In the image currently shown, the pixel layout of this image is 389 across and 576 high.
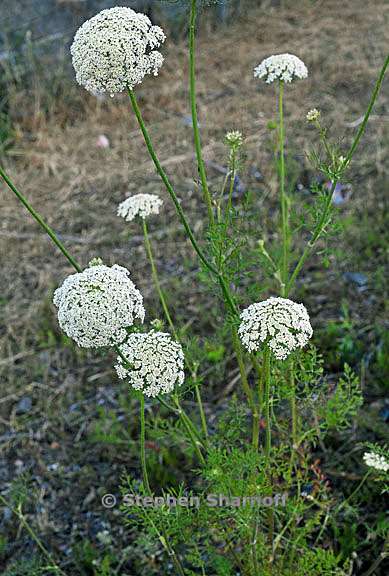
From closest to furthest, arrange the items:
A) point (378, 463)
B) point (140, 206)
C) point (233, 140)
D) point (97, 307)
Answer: point (97, 307), point (233, 140), point (378, 463), point (140, 206)

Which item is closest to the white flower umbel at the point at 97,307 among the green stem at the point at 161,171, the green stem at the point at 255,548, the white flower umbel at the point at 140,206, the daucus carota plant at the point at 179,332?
the daucus carota plant at the point at 179,332

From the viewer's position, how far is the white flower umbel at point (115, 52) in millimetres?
1568

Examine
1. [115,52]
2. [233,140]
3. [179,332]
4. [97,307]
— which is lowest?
[179,332]

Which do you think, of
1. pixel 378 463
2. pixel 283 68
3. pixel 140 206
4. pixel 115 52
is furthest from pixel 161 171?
pixel 378 463

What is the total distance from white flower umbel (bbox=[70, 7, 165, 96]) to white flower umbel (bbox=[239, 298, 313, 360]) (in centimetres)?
62

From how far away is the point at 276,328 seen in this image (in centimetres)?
157

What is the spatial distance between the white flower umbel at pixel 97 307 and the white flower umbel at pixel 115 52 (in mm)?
450

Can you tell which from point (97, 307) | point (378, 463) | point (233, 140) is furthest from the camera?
point (378, 463)

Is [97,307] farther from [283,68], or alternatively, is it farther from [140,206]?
[283,68]

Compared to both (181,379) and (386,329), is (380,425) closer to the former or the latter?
(386,329)

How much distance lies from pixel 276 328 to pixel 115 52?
74 cm

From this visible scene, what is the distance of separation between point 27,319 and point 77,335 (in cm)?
241

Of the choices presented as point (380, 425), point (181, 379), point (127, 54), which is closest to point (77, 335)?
point (181, 379)

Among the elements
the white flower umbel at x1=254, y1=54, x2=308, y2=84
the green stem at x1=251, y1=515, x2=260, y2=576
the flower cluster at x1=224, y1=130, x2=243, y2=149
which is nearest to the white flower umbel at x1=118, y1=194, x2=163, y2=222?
the flower cluster at x1=224, y1=130, x2=243, y2=149
